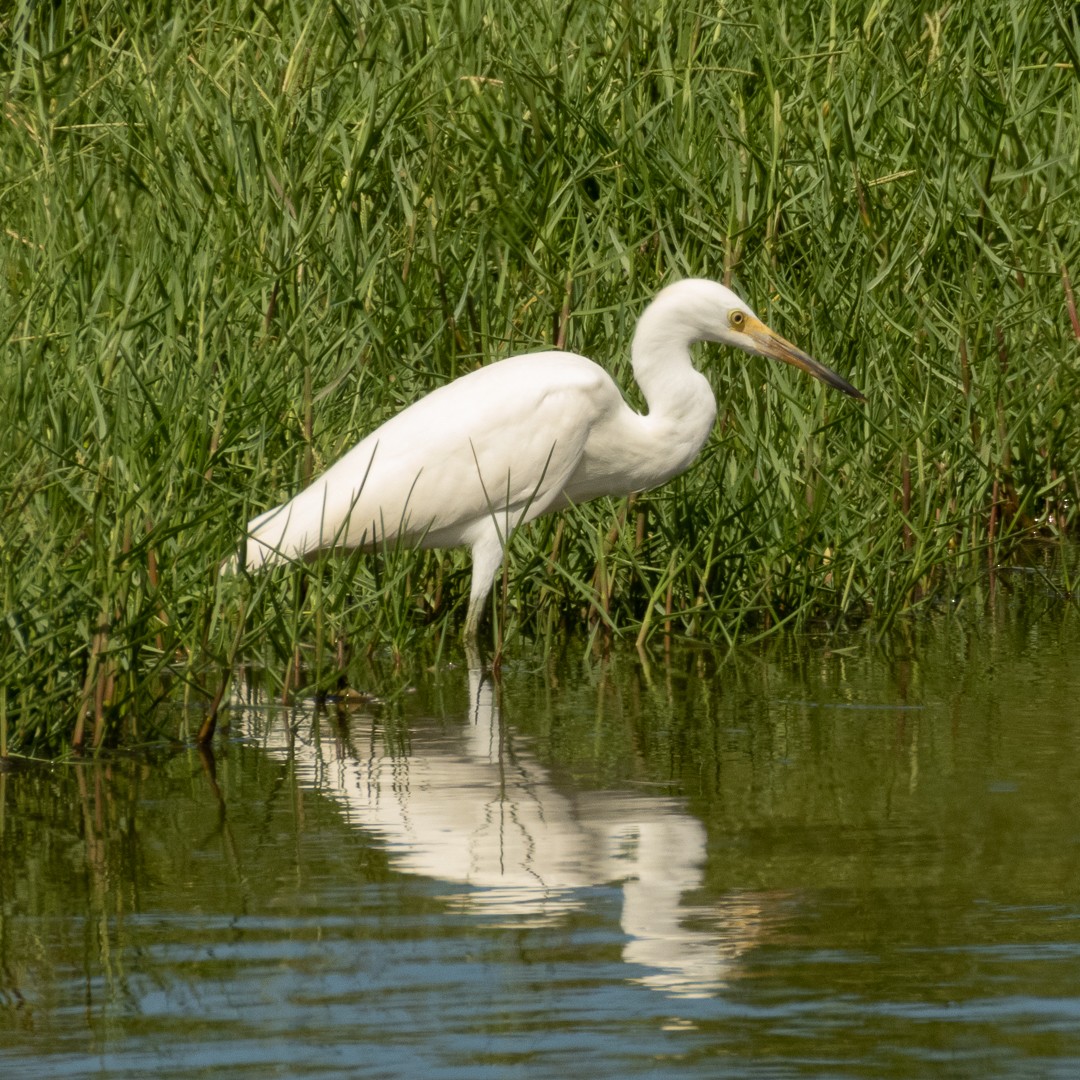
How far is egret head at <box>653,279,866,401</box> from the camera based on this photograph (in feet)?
20.4

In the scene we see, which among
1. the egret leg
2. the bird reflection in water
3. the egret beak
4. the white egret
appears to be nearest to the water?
the bird reflection in water

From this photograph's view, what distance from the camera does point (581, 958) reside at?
3.31 meters

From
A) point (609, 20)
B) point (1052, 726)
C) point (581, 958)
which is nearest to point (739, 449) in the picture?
point (1052, 726)

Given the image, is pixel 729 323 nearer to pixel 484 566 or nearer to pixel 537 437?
pixel 537 437

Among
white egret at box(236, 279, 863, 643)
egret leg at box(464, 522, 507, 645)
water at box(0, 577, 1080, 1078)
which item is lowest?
water at box(0, 577, 1080, 1078)

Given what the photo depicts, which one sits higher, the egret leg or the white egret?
the white egret

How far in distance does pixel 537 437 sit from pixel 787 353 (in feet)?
2.48

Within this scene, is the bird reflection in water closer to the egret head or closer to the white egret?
the white egret

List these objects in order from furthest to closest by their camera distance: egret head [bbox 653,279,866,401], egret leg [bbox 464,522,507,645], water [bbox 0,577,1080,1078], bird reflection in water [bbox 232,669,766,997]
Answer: egret head [bbox 653,279,866,401] < egret leg [bbox 464,522,507,645] < bird reflection in water [bbox 232,669,766,997] < water [bbox 0,577,1080,1078]

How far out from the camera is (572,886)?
12.2 ft

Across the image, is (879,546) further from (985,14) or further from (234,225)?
(985,14)

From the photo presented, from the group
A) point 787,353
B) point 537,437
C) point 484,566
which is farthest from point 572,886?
point 787,353

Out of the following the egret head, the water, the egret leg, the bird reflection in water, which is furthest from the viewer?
the egret head

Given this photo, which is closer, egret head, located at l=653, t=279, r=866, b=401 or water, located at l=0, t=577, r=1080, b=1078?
water, located at l=0, t=577, r=1080, b=1078
